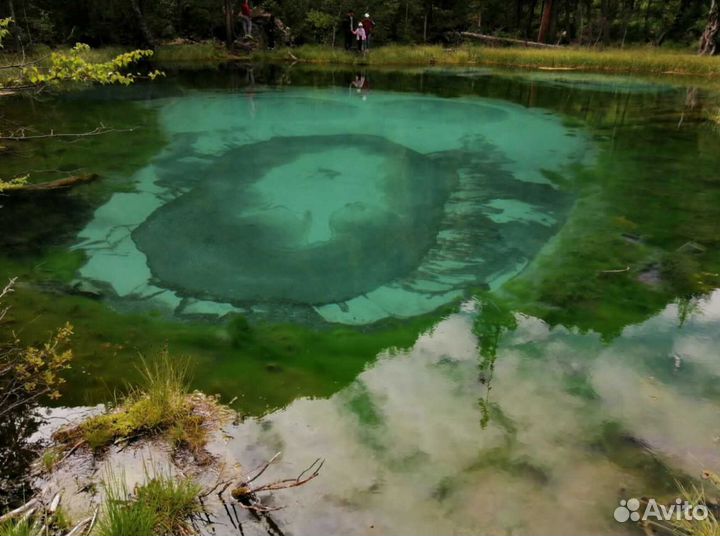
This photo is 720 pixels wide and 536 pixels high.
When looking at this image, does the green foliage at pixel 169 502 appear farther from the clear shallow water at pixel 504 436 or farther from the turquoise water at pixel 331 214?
the turquoise water at pixel 331 214

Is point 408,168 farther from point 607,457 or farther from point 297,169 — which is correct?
point 607,457

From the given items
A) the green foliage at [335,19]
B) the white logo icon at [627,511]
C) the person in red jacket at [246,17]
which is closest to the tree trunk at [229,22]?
the person in red jacket at [246,17]

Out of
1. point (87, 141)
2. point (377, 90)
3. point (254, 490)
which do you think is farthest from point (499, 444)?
point (377, 90)

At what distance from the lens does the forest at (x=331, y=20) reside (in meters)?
17.6

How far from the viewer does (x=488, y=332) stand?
363cm

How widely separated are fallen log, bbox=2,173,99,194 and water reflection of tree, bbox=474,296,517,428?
483cm

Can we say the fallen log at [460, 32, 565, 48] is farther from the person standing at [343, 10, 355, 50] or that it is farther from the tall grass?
the person standing at [343, 10, 355, 50]

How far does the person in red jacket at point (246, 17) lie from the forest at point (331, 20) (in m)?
0.43

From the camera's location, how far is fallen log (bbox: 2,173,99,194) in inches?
234

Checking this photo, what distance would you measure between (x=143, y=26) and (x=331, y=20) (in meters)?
6.22

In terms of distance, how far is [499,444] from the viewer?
2645 millimetres

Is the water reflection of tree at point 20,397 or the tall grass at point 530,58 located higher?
the tall grass at point 530,58

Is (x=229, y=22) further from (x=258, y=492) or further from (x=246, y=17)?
(x=258, y=492)

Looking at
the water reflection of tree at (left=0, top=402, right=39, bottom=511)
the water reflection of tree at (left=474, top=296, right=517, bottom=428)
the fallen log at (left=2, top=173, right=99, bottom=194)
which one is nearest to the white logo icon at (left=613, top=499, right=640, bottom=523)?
the water reflection of tree at (left=474, top=296, right=517, bottom=428)
